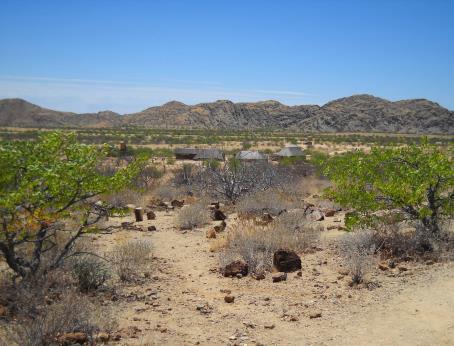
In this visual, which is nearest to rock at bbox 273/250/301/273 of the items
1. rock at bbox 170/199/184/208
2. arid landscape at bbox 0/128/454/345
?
arid landscape at bbox 0/128/454/345

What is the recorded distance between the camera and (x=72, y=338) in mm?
5559

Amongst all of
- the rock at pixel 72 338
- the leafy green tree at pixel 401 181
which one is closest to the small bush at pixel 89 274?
the rock at pixel 72 338

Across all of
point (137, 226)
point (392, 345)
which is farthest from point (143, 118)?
point (392, 345)

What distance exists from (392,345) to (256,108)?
129208mm

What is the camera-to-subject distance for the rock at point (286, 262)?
8.61 metres

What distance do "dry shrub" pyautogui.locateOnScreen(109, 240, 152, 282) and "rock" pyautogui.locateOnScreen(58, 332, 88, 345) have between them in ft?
8.40

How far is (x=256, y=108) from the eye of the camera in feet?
437

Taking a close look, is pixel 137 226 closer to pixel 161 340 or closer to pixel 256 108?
pixel 161 340

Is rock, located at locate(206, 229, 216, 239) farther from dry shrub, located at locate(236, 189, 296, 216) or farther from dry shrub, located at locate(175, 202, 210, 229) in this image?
dry shrub, located at locate(236, 189, 296, 216)

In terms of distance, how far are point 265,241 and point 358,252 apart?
5.85 feet

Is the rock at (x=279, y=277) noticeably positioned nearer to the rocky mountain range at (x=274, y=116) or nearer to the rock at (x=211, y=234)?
the rock at (x=211, y=234)

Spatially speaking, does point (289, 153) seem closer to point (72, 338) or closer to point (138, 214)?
point (138, 214)

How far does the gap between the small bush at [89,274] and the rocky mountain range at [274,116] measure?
349ft

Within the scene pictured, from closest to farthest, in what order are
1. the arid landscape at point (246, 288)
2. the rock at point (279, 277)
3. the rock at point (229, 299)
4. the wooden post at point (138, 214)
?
the arid landscape at point (246, 288), the rock at point (229, 299), the rock at point (279, 277), the wooden post at point (138, 214)
